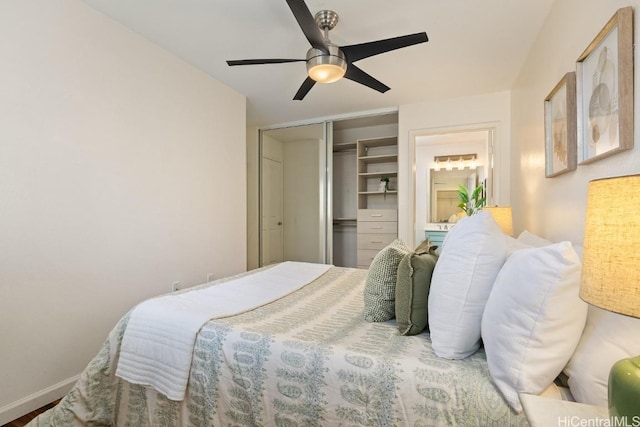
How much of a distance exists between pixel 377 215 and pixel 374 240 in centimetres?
35

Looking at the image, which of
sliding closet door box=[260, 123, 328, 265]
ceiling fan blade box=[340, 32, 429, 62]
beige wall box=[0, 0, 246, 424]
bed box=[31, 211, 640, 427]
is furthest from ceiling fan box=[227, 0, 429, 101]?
sliding closet door box=[260, 123, 328, 265]

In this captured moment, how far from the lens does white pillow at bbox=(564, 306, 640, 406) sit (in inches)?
30.8

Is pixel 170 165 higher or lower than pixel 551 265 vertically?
higher

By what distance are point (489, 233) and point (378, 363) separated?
0.63m

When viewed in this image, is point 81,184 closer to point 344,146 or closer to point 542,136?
point 542,136

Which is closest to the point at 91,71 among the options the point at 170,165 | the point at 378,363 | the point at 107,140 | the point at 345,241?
the point at 107,140

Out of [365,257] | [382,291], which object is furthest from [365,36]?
[365,257]

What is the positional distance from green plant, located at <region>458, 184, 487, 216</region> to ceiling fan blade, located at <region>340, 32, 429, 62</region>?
2595 millimetres

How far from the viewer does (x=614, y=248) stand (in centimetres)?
57

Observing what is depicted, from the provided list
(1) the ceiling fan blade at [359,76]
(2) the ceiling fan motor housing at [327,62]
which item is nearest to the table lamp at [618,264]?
(2) the ceiling fan motor housing at [327,62]

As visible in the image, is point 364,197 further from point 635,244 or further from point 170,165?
point 635,244

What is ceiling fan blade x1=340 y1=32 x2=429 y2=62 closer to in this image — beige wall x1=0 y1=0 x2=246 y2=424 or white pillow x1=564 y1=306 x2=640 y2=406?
white pillow x1=564 y1=306 x2=640 y2=406

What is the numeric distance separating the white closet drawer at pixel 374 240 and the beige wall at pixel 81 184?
218cm

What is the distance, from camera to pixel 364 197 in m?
4.40
